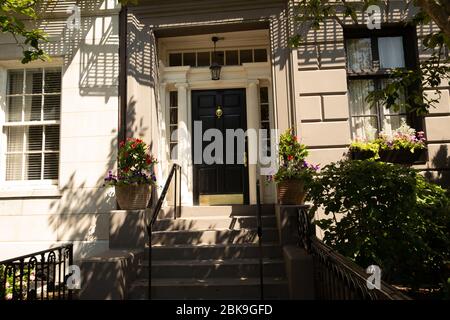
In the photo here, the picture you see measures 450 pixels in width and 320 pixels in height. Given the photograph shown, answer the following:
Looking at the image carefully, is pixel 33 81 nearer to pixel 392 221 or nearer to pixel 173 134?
pixel 173 134

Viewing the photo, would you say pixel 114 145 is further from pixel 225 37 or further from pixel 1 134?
pixel 225 37

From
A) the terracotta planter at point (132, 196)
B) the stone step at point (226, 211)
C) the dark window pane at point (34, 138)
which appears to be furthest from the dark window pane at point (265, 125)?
the dark window pane at point (34, 138)

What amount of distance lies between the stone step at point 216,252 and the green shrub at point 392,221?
1.75 meters

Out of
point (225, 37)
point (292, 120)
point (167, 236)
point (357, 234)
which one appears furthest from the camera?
point (225, 37)

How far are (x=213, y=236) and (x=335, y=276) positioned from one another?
2.99 m

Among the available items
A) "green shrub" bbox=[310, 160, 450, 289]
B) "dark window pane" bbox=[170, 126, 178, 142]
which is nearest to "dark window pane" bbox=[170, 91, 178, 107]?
"dark window pane" bbox=[170, 126, 178, 142]

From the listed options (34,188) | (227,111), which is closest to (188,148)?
(227,111)

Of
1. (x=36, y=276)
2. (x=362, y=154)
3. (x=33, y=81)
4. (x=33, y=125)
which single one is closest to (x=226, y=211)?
(x=362, y=154)

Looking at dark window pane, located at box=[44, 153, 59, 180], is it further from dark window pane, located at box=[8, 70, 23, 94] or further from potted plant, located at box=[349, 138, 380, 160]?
potted plant, located at box=[349, 138, 380, 160]

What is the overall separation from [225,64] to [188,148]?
6.83 feet

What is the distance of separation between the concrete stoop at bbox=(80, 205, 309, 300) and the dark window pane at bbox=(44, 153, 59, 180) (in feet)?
7.39

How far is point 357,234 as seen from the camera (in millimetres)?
4090

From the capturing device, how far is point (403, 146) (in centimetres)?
670

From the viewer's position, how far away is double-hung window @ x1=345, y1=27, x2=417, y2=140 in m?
7.30
